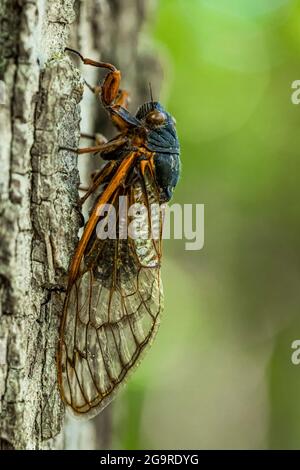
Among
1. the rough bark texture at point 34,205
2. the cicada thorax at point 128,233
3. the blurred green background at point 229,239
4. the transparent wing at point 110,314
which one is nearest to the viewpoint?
the rough bark texture at point 34,205

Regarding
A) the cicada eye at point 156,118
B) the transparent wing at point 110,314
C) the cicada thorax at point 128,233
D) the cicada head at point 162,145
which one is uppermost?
the cicada eye at point 156,118

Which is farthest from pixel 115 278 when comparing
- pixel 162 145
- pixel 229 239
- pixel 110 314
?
pixel 229 239

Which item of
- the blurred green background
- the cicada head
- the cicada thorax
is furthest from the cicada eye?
the blurred green background

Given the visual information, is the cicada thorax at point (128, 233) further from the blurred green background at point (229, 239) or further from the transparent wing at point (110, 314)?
the blurred green background at point (229, 239)

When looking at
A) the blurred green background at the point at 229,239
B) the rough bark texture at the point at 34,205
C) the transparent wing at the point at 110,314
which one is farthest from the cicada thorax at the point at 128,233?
the blurred green background at the point at 229,239

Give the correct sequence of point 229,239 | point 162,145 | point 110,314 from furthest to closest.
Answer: point 229,239, point 162,145, point 110,314

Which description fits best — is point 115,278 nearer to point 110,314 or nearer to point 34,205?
point 110,314

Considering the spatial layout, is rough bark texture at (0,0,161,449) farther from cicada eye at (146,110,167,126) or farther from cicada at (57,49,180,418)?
cicada eye at (146,110,167,126)
